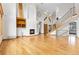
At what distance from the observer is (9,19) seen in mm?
2453

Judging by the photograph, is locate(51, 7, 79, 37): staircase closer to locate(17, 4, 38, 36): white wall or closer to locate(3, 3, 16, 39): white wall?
locate(17, 4, 38, 36): white wall

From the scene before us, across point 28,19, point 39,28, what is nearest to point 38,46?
point 39,28

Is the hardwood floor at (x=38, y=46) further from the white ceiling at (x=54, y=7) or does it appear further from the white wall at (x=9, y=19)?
the white ceiling at (x=54, y=7)

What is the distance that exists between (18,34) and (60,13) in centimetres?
62

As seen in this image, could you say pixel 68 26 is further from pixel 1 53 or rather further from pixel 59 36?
pixel 1 53

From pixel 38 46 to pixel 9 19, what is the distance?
51cm

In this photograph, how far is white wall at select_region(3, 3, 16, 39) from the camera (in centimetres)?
244

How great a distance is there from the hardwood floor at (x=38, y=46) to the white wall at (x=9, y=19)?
10 cm

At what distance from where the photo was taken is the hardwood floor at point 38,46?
241 cm

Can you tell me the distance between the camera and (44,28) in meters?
2.51

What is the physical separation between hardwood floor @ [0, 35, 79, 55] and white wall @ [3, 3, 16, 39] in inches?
3.9

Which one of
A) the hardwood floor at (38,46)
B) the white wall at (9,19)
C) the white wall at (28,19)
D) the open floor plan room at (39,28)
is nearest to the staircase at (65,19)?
the open floor plan room at (39,28)

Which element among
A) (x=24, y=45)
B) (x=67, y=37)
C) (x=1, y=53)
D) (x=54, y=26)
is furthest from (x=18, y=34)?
(x=67, y=37)

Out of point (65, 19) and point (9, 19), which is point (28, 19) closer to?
point (9, 19)
